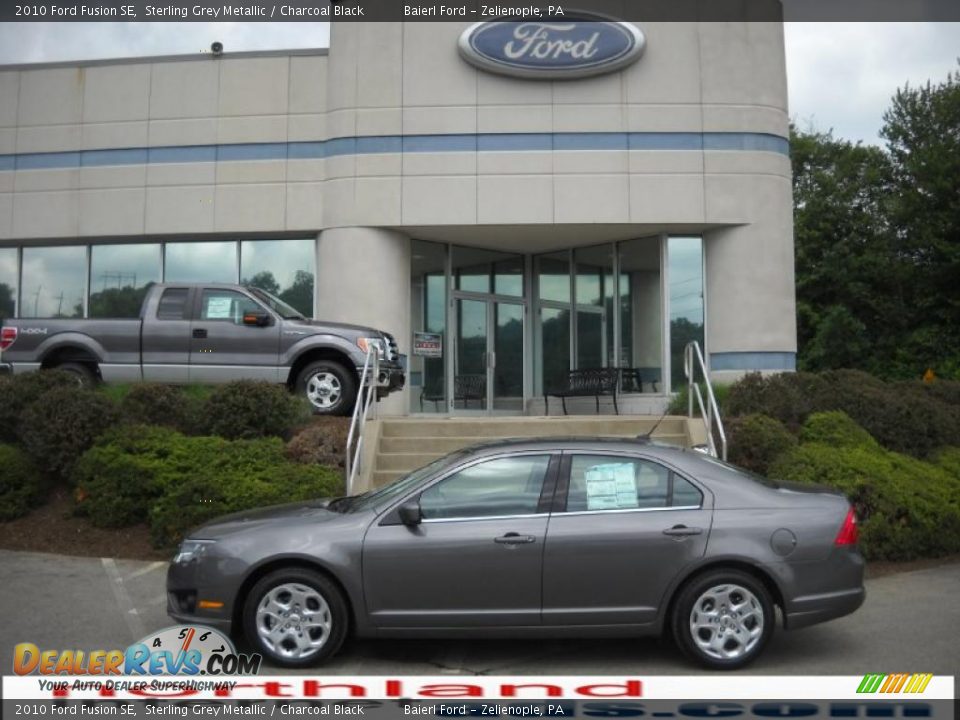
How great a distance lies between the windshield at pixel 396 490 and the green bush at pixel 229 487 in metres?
2.95

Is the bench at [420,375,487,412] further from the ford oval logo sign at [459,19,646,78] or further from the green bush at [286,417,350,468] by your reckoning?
the green bush at [286,417,350,468]

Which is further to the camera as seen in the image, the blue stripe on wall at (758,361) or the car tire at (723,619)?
the blue stripe on wall at (758,361)

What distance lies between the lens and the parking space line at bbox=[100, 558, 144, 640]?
→ 6914 mm

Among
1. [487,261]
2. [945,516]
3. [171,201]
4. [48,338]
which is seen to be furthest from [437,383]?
[945,516]

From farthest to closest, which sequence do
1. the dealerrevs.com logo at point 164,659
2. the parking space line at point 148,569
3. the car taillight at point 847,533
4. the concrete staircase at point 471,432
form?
the concrete staircase at point 471,432, the parking space line at point 148,569, the car taillight at point 847,533, the dealerrevs.com logo at point 164,659

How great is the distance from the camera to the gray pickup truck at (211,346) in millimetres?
12156

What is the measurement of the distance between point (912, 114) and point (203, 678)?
26.5 meters

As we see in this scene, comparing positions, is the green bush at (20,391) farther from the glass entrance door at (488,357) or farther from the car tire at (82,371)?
the glass entrance door at (488,357)

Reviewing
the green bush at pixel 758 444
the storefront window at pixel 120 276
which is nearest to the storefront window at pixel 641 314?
the green bush at pixel 758 444

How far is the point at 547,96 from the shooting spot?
1608 cm

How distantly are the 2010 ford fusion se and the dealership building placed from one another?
967 cm

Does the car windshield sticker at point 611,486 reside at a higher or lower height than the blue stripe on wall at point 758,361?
lower

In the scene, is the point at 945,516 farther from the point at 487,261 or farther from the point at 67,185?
the point at 67,185

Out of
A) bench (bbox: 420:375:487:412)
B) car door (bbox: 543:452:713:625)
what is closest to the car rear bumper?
car door (bbox: 543:452:713:625)
